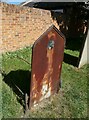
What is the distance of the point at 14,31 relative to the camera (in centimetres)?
851

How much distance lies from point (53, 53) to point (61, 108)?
1242mm

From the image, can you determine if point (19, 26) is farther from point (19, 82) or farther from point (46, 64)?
point (46, 64)

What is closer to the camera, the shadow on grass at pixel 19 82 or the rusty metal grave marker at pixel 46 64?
the rusty metal grave marker at pixel 46 64

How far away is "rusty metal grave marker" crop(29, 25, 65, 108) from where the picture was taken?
4621mm

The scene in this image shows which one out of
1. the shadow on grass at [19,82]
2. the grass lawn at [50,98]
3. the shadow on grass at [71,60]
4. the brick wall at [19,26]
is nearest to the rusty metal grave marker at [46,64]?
the grass lawn at [50,98]

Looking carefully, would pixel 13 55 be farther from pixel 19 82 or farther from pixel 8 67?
pixel 19 82

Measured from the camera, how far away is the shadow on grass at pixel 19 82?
523cm

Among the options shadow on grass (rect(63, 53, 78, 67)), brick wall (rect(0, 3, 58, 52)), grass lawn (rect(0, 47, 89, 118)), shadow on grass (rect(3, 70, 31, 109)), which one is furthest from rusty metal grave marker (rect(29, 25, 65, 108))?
brick wall (rect(0, 3, 58, 52))

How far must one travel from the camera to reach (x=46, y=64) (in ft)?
16.4

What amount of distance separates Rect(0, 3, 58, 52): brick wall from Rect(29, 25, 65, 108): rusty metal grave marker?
125 inches

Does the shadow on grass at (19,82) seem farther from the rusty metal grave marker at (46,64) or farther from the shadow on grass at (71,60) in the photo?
the shadow on grass at (71,60)

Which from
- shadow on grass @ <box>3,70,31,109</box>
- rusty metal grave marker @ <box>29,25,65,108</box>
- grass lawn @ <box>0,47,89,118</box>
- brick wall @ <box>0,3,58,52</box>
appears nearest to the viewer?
rusty metal grave marker @ <box>29,25,65,108</box>

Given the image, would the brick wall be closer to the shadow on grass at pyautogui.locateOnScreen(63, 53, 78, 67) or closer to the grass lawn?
the grass lawn

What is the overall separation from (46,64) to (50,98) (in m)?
0.97
